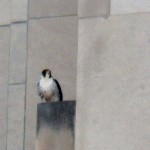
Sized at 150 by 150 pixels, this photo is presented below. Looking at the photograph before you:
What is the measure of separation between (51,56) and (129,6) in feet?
8.57

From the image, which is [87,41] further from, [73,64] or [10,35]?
[10,35]

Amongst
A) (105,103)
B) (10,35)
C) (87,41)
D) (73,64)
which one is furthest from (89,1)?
(10,35)

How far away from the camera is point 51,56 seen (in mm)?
10844

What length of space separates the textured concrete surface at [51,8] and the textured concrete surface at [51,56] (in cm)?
8

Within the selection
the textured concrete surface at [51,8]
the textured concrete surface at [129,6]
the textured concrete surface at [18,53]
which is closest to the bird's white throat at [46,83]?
the textured concrete surface at [18,53]

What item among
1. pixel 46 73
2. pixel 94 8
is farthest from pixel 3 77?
pixel 94 8

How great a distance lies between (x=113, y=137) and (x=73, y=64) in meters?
2.57

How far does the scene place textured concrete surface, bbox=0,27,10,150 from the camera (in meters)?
11.1

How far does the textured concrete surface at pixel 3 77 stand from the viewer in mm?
11062

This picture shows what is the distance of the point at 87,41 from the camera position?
852 cm

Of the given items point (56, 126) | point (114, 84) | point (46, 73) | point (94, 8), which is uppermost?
point (94, 8)

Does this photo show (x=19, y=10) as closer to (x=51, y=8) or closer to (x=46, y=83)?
(x=51, y=8)

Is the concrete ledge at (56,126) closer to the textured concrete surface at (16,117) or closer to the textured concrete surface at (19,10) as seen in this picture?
the textured concrete surface at (16,117)

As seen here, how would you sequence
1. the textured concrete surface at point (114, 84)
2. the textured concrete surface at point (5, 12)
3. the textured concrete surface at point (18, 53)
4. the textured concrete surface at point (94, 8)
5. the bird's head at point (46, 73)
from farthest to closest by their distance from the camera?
1. the textured concrete surface at point (5, 12)
2. the textured concrete surface at point (18, 53)
3. the bird's head at point (46, 73)
4. the textured concrete surface at point (94, 8)
5. the textured concrete surface at point (114, 84)
